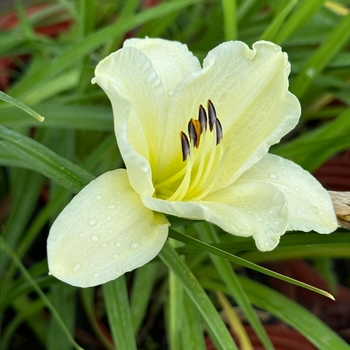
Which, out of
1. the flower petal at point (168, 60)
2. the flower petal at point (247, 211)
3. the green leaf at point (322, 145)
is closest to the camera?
the flower petal at point (247, 211)

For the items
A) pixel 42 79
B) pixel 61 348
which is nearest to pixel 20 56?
pixel 42 79

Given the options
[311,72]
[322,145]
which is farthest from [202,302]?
[311,72]

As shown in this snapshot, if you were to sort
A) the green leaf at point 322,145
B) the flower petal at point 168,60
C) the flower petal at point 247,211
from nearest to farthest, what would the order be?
1. the flower petal at point 247,211
2. the flower petal at point 168,60
3. the green leaf at point 322,145

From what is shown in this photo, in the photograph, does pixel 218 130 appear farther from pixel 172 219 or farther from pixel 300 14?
pixel 300 14

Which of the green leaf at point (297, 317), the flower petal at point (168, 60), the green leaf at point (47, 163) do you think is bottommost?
the green leaf at point (297, 317)

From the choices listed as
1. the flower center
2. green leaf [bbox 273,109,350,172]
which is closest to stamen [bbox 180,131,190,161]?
the flower center

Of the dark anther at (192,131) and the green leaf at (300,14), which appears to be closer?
the dark anther at (192,131)

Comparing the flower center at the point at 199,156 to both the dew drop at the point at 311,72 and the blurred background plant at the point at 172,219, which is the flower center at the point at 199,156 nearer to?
the blurred background plant at the point at 172,219

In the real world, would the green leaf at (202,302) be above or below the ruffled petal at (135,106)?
below

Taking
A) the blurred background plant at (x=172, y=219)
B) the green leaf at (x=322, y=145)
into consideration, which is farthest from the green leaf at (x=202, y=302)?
the green leaf at (x=322, y=145)
